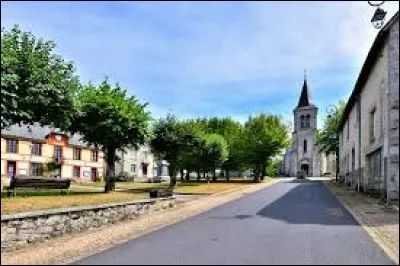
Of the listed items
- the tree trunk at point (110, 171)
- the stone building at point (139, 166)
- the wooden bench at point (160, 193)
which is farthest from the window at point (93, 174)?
the wooden bench at point (160, 193)

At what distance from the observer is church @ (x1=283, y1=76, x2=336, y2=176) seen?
9819 cm

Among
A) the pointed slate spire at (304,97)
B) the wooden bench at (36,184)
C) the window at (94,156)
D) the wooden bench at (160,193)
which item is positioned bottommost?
the wooden bench at (160,193)

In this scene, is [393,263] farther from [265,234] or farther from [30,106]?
[30,106]

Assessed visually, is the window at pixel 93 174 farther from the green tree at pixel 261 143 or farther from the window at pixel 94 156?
the green tree at pixel 261 143

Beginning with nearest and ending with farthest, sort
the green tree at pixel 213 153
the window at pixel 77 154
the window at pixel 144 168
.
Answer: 1. the green tree at pixel 213 153
2. the window at pixel 77 154
3. the window at pixel 144 168

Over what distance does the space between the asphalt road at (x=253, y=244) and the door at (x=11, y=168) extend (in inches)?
1584

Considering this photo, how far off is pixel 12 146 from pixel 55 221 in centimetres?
4178

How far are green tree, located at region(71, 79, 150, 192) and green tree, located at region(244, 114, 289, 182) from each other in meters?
35.6

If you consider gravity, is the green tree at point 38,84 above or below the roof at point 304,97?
below

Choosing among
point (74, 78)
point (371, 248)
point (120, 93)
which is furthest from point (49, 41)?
point (371, 248)

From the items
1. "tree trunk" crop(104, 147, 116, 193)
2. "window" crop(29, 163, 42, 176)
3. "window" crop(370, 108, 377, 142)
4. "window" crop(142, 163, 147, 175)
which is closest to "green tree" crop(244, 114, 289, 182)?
"window" crop(142, 163, 147, 175)

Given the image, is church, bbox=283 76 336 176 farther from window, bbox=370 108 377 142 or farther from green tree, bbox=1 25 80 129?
green tree, bbox=1 25 80 129

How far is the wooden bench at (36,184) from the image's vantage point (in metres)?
23.9

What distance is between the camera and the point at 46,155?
58125 millimetres
